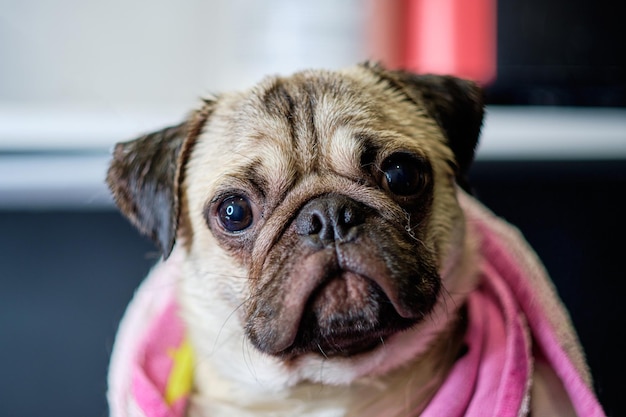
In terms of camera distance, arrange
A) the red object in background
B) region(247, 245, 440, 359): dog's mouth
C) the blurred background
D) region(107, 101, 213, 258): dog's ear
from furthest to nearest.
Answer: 1. the red object in background
2. the blurred background
3. region(107, 101, 213, 258): dog's ear
4. region(247, 245, 440, 359): dog's mouth

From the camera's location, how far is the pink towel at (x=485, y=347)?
1427 mm

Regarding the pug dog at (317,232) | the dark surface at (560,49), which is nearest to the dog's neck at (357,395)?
the pug dog at (317,232)

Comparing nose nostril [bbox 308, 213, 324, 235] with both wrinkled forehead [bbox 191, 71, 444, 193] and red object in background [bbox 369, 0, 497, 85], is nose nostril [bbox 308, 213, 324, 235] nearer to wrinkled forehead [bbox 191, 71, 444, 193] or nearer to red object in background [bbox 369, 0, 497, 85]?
wrinkled forehead [bbox 191, 71, 444, 193]

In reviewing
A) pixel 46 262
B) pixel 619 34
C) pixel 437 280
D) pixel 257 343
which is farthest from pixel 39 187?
pixel 619 34

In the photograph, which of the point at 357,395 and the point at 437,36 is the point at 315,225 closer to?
the point at 357,395

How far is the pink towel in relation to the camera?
1427mm

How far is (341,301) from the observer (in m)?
1.22

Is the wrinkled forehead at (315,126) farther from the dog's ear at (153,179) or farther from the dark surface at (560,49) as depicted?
the dark surface at (560,49)

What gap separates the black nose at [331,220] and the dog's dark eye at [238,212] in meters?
0.18

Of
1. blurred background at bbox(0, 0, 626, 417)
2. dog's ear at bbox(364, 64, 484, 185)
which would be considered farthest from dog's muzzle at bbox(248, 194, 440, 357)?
blurred background at bbox(0, 0, 626, 417)

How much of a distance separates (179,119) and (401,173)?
1.30 m

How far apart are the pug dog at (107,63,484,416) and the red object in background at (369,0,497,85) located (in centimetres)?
130

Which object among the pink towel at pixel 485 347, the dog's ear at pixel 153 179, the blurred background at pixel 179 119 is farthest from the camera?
the blurred background at pixel 179 119

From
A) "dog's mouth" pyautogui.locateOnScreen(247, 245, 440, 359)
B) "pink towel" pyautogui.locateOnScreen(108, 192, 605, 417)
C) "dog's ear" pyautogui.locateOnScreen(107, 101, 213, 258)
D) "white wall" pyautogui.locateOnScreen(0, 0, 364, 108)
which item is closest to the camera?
"dog's mouth" pyautogui.locateOnScreen(247, 245, 440, 359)
